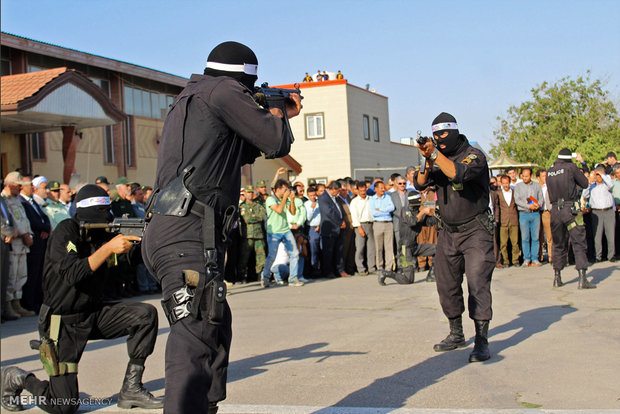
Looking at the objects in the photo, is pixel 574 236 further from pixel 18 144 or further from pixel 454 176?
pixel 18 144

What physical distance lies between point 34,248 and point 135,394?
23.3ft

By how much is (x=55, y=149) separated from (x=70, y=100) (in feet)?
10.1

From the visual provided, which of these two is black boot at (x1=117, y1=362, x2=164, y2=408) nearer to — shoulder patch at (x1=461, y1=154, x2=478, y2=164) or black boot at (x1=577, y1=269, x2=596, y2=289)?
shoulder patch at (x1=461, y1=154, x2=478, y2=164)

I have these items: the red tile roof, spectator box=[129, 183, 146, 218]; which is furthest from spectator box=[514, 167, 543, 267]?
the red tile roof

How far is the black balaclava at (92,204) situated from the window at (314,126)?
31.4 metres

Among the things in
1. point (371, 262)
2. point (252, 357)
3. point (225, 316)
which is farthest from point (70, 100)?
point (225, 316)

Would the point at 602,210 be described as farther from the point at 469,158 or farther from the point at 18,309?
the point at 18,309

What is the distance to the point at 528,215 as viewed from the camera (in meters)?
15.3

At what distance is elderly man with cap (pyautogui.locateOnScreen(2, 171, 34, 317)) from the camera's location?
10.6m

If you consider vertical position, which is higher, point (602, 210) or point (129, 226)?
point (129, 226)

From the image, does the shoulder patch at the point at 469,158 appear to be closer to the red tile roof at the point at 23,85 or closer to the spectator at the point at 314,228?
the spectator at the point at 314,228

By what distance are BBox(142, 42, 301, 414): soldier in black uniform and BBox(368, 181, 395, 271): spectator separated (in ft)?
38.5

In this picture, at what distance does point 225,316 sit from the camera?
139 inches

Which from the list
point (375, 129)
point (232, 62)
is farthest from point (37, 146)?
point (375, 129)
